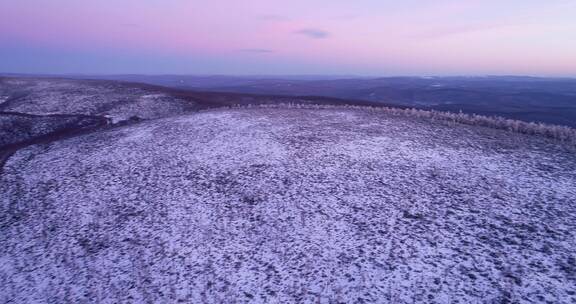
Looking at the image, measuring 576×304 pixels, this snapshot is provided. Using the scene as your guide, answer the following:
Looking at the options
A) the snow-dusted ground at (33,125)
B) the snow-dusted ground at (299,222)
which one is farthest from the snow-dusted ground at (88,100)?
the snow-dusted ground at (299,222)

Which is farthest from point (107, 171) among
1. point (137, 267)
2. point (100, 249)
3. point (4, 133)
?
point (4, 133)

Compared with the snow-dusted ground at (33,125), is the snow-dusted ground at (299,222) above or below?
below

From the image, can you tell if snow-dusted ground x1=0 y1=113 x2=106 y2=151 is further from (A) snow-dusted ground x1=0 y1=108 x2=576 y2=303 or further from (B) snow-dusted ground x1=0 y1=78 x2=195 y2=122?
(A) snow-dusted ground x1=0 y1=108 x2=576 y2=303

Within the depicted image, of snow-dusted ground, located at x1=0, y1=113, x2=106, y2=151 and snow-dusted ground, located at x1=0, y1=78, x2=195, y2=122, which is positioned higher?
snow-dusted ground, located at x1=0, y1=78, x2=195, y2=122

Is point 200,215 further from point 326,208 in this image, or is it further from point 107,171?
point 107,171

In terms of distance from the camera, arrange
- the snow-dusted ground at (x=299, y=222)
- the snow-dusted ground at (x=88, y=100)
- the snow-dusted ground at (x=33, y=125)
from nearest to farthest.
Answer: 1. the snow-dusted ground at (x=299, y=222)
2. the snow-dusted ground at (x=33, y=125)
3. the snow-dusted ground at (x=88, y=100)

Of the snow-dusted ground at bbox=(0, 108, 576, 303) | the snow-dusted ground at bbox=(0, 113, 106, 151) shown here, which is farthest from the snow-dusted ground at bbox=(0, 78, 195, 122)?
the snow-dusted ground at bbox=(0, 108, 576, 303)

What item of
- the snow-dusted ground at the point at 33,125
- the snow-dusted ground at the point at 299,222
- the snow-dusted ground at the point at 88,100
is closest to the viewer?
the snow-dusted ground at the point at 299,222

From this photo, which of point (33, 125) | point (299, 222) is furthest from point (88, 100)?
point (299, 222)

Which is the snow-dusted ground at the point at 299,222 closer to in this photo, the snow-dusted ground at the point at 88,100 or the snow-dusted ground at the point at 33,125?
the snow-dusted ground at the point at 33,125
